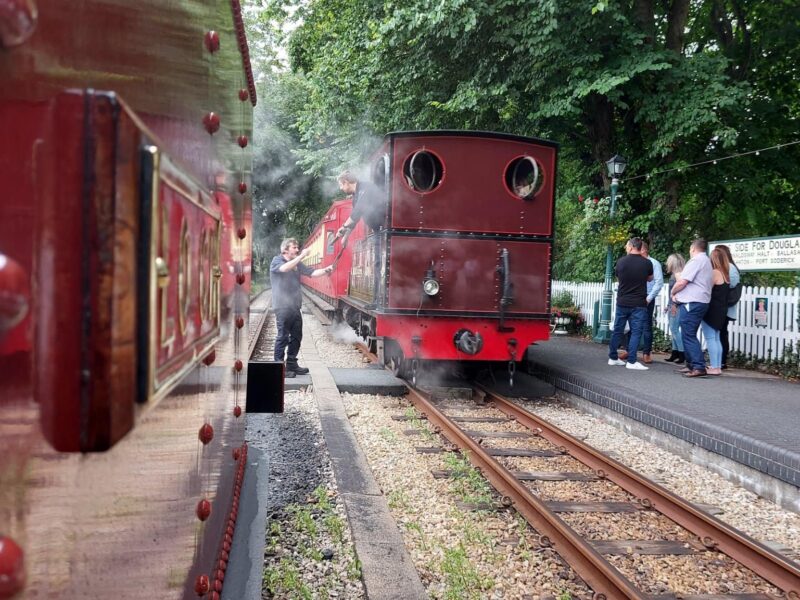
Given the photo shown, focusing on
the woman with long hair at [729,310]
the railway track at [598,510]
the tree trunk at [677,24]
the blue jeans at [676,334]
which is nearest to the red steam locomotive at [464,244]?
the railway track at [598,510]

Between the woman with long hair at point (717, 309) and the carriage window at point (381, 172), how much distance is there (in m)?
4.43

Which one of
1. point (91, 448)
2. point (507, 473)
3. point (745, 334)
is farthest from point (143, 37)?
point (745, 334)

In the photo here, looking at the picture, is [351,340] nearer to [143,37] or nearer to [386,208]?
[386,208]

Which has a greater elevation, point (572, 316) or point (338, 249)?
point (338, 249)

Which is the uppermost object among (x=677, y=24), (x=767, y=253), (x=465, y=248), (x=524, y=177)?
(x=677, y=24)

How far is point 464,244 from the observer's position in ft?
24.9

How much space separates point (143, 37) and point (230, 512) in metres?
2.16

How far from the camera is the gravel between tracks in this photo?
322cm

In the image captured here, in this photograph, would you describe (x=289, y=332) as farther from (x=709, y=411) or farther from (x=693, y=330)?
(x=693, y=330)

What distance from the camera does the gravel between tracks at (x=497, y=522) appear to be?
3217 mm

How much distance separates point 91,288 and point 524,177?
7.71m

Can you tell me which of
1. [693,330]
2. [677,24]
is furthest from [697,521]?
[677,24]

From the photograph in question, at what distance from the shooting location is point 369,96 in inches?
628

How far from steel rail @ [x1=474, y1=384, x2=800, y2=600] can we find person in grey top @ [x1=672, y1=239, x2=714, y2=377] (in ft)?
11.6
